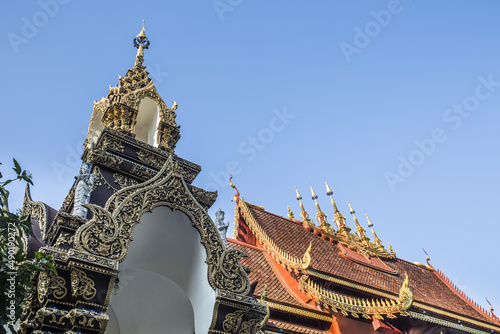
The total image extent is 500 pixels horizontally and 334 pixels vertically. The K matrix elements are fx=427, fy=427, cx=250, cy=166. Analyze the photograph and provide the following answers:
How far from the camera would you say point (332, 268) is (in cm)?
1310

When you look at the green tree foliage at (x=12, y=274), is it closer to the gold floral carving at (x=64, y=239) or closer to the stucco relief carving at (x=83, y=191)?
the gold floral carving at (x=64, y=239)

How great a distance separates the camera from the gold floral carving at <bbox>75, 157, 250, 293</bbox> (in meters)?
4.52

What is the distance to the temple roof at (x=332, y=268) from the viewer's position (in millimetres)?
11523

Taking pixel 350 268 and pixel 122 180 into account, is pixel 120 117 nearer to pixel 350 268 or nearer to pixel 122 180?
pixel 122 180

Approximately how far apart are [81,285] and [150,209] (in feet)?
3.86

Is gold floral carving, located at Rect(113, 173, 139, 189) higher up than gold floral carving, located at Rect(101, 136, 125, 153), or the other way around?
gold floral carving, located at Rect(101, 136, 125, 153)

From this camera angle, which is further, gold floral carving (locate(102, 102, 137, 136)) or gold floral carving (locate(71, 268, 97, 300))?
gold floral carving (locate(102, 102, 137, 136))

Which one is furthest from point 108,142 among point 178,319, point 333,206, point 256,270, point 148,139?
point 333,206

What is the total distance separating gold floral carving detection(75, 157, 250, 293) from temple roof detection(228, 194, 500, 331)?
15.3ft

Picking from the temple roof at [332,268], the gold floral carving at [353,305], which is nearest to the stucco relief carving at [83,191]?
the temple roof at [332,268]

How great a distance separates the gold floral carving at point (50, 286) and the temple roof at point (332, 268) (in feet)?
20.1

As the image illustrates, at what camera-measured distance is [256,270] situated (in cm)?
1153

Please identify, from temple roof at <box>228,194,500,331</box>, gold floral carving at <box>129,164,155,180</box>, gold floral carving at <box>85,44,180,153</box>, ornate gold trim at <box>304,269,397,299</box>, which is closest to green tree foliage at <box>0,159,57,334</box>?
gold floral carving at <box>129,164,155,180</box>

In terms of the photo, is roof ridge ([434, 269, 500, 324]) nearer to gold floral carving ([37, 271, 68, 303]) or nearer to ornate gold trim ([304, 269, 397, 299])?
ornate gold trim ([304, 269, 397, 299])
